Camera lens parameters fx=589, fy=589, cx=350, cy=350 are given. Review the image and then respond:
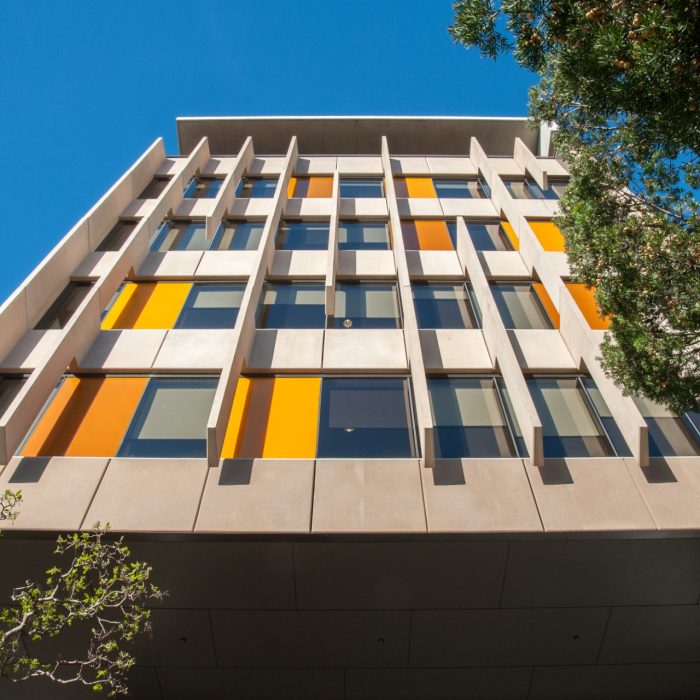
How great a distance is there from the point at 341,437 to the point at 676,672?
25.4 feet

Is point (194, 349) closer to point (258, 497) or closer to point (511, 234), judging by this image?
point (258, 497)

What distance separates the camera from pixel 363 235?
1973 cm

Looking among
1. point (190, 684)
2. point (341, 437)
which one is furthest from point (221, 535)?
point (190, 684)

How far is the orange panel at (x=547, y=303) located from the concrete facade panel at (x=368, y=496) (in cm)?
667

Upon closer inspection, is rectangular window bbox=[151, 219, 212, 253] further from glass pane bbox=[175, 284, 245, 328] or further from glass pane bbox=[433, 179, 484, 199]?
glass pane bbox=[433, 179, 484, 199]

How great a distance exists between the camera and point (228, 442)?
37.1 ft

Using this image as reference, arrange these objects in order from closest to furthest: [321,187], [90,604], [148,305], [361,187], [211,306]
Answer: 1. [90,604]
2. [148,305]
3. [211,306]
4. [321,187]
5. [361,187]

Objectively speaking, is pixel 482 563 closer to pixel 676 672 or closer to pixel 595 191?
pixel 676 672

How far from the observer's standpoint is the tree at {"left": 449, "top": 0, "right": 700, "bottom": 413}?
324 inches

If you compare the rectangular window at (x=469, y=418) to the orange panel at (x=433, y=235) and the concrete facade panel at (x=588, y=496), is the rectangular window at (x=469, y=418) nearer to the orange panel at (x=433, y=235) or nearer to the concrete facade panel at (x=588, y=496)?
the concrete facade panel at (x=588, y=496)

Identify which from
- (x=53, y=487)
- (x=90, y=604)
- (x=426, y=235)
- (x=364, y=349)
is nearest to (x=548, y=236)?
(x=426, y=235)

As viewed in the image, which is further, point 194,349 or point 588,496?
point 194,349

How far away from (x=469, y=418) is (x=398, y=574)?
12.2ft

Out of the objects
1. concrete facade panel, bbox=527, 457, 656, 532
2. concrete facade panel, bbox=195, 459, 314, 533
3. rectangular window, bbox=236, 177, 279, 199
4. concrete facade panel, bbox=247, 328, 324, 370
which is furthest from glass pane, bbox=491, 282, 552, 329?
rectangular window, bbox=236, 177, 279, 199
